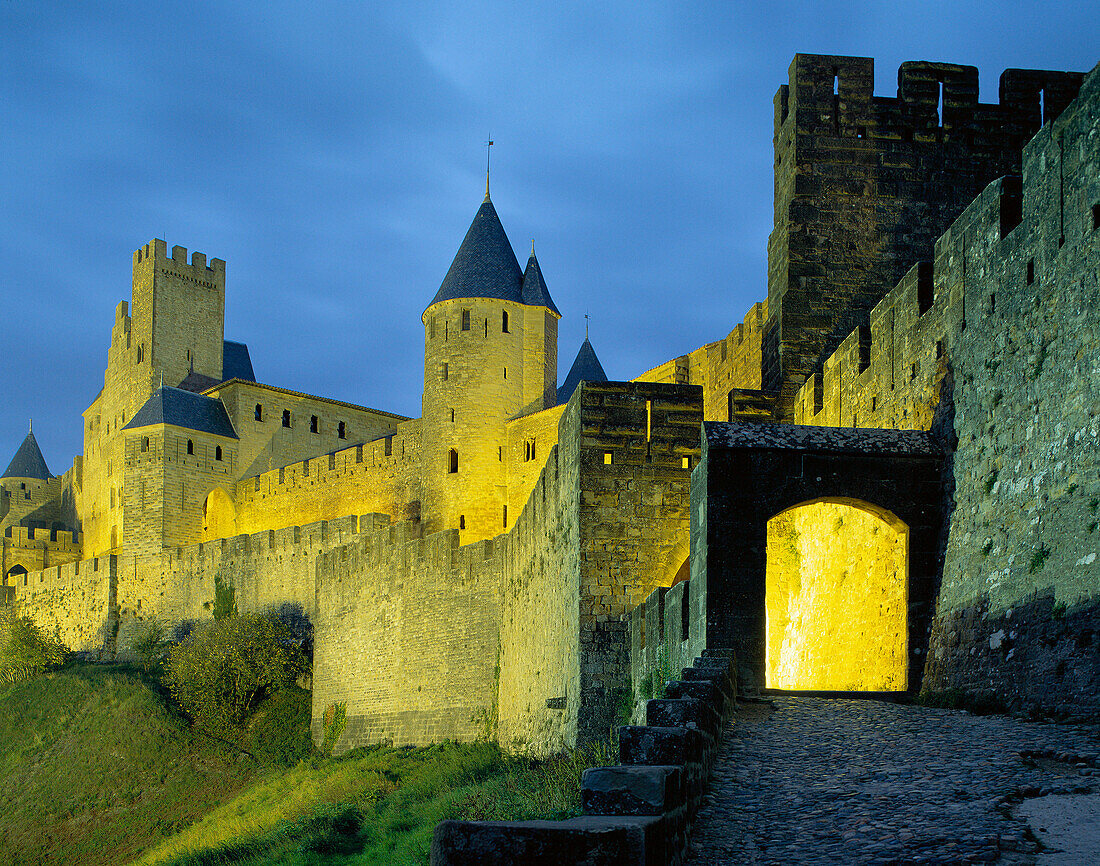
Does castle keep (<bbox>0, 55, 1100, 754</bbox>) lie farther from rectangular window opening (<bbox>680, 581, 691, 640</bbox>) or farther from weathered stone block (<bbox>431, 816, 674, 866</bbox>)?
weathered stone block (<bbox>431, 816, 674, 866</bbox>)

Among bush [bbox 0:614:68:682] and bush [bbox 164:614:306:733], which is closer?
bush [bbox 164:614:306:733]

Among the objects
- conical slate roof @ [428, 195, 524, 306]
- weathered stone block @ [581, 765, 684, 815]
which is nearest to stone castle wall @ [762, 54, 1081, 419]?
weathered stone block @ [581, 765, 684, 815]

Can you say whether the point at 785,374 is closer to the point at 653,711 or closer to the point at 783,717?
the point at 783,717

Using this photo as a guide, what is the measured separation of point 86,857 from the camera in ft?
95.2

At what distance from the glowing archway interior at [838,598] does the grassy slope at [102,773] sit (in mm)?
18611

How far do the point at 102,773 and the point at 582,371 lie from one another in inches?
769

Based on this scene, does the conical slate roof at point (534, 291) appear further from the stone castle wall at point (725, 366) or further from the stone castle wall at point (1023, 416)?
the stone castle wall at point (1023, 416)

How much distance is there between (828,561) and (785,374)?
11.2ft

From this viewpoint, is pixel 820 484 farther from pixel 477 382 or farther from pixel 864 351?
pixel 477 382

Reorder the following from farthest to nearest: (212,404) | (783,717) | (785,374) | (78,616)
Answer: (212,404) < (78,616) < (785,374) < (783,717)

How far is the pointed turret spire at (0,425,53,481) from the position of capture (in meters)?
66.4

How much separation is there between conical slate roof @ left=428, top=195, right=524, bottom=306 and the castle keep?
2157 millimetres

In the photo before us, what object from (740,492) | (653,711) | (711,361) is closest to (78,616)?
(711,361)

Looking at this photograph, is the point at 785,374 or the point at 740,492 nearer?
the point at 740,492
